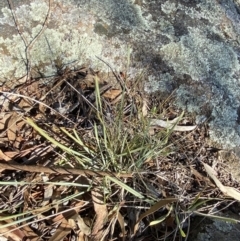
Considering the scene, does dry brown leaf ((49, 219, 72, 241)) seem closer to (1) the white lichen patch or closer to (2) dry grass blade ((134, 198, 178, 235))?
(2) dry grass blade ((134, 198, 178, 235))

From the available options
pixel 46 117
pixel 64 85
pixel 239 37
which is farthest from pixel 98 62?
pixel 239 37

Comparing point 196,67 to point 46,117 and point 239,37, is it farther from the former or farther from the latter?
point 46,117

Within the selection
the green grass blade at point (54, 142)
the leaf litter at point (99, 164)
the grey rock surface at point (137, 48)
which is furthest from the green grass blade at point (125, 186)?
the grey rock surface at point (137, 48)

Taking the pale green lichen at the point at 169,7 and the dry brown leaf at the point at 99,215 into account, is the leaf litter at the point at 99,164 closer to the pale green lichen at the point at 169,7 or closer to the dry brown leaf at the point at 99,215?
the dry brown leaf at the point at 99,215

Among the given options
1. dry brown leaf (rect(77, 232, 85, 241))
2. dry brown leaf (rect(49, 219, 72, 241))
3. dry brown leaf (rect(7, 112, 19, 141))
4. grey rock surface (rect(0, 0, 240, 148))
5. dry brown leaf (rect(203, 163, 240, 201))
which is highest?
grey rock surface (rect(0, 0, 240, 148))

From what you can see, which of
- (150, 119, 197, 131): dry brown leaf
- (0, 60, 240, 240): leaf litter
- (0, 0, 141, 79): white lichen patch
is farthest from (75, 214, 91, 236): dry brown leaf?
(0, 0, 141, 79): white lichen patch

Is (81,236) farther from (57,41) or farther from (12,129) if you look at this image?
(57,41)

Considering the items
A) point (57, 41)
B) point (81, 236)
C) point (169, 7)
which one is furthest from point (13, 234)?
point (169, 7)
